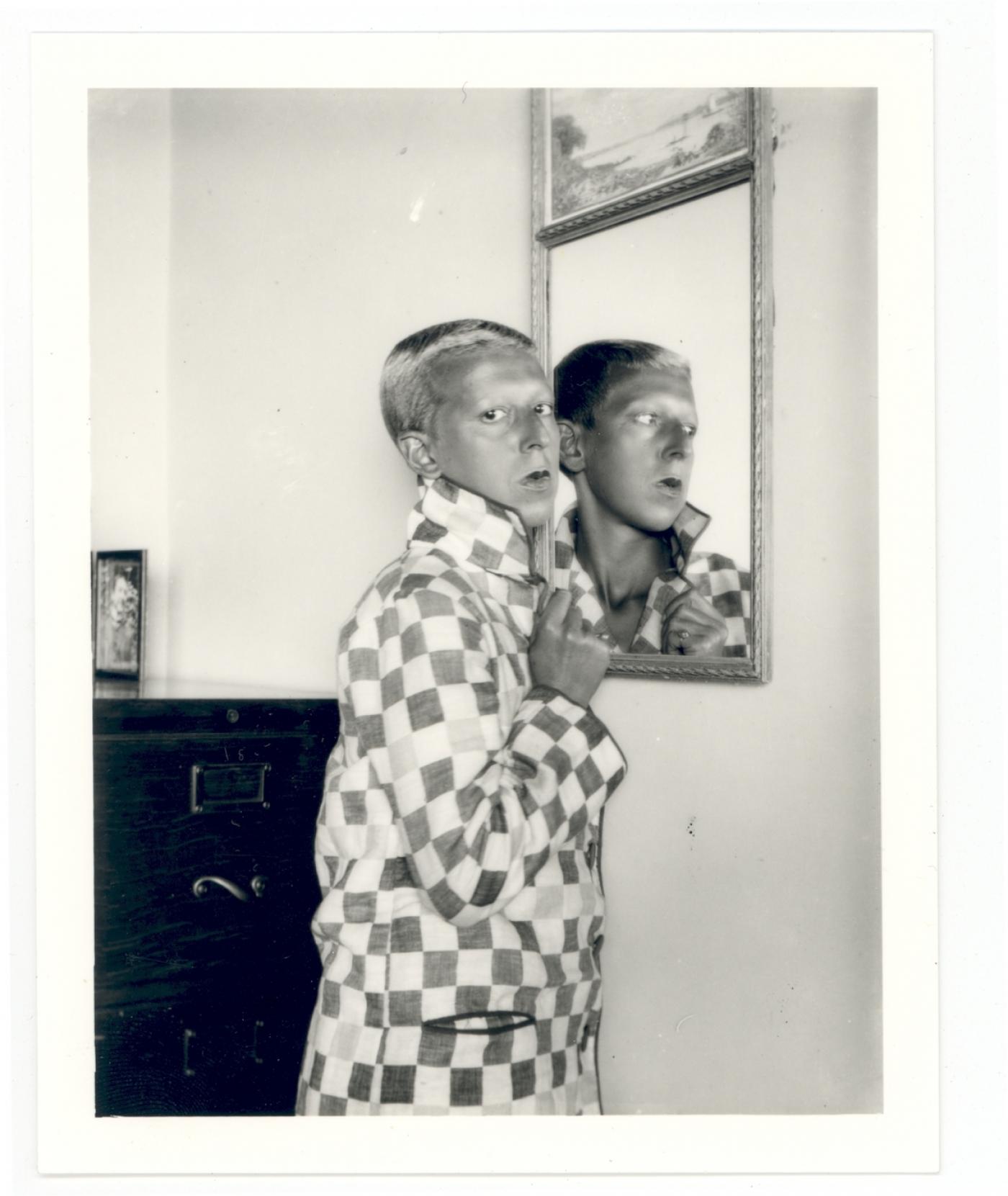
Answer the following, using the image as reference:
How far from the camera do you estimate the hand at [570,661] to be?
102cm

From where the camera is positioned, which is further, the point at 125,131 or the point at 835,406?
the point at 125,131

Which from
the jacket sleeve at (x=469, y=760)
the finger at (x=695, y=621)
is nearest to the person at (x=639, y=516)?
the finger at (x=695, y=621)

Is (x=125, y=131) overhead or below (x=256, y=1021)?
overhead

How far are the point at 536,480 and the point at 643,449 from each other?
0.11 m

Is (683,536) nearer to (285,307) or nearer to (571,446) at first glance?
(571,446)

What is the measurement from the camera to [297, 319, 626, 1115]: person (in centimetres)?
97

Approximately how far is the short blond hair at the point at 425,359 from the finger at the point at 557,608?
0.21 meters

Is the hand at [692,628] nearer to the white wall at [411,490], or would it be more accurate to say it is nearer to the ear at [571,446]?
the white wall at [411,490]

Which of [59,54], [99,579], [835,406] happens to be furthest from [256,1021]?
[59,54]

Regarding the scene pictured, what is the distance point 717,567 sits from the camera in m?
0.99

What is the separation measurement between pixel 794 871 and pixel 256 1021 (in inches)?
22.1

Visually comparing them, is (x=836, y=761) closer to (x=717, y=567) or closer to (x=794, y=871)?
(x=794, y=871)

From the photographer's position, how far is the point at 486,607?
1017mm

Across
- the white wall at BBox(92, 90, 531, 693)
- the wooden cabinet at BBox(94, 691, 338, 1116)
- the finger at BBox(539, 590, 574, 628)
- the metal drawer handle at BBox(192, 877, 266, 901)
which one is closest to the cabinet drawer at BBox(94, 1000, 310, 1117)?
the wooden cabinet at BBox(94, 691, 338, 1116)
